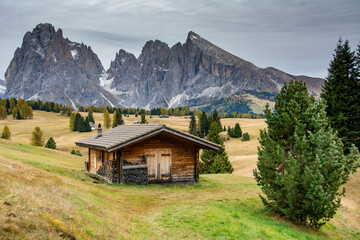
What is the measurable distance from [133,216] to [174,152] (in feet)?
36.2

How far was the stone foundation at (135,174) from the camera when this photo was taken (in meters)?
20.4

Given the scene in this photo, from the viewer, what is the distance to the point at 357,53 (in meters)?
31.6

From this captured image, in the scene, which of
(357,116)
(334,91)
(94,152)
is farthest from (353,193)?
Result: (94,152)

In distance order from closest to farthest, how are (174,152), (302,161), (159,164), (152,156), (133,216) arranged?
(133,216) → (302,161) → (152,156) → (159,164) → (174,152)

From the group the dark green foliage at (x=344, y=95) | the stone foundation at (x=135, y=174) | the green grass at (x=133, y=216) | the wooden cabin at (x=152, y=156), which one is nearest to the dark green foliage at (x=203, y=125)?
the dark green foliage at (x=344, y=95)

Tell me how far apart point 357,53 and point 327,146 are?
24.3 metres

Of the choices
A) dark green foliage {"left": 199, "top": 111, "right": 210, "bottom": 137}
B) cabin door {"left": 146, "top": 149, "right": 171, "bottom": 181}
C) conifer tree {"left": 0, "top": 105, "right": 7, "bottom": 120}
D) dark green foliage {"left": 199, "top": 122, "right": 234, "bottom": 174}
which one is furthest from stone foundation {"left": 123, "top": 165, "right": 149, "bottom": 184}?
conifer tree {"left": 0, "top": 105, "right": 7, "bottom": 120}

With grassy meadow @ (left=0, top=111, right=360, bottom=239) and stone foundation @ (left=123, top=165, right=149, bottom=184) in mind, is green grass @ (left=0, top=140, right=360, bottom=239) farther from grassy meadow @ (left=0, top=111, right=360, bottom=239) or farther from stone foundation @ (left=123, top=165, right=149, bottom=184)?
stone foundation @ (left=123, top=165, right=149, bottom=184)

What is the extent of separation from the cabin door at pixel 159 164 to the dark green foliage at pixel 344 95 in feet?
58.9

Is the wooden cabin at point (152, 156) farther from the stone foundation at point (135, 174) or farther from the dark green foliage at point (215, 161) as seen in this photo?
the dark green foliage at point (215, 161)

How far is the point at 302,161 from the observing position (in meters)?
12.8

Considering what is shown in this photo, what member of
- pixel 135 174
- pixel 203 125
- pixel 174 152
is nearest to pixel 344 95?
pixel 174 152

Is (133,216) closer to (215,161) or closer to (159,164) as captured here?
(159,164)

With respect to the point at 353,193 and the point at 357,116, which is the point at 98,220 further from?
the point at 357,116
